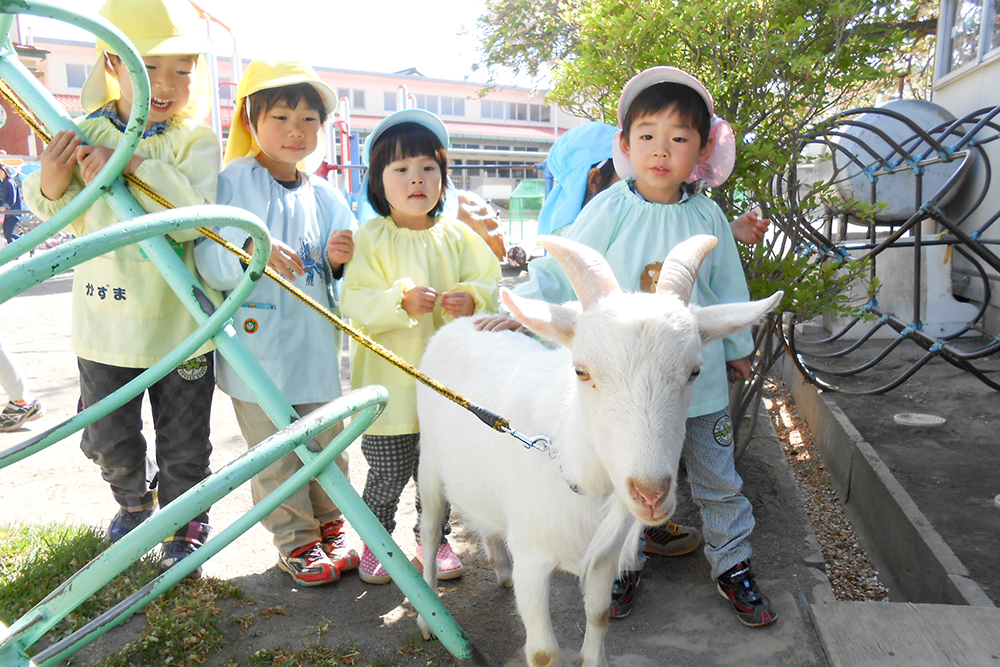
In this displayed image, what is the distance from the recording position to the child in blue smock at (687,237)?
257 centimetres

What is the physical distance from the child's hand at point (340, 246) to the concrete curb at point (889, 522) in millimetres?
2653

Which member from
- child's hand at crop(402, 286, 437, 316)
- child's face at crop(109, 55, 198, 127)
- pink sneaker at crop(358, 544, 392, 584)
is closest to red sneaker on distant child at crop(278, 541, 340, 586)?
pink sneaker at crop(358, 544, 392, 584)

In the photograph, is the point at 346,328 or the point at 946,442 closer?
the point at 346,328

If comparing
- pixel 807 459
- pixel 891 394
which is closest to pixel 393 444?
pixel 807 459

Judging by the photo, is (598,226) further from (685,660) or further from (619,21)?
(685,660)

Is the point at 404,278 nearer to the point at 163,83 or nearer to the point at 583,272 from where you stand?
the point at 583,272

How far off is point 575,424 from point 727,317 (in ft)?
1.73

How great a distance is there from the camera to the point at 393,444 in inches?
117

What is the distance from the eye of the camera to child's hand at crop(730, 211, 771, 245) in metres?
2.77

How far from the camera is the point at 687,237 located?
2.61m

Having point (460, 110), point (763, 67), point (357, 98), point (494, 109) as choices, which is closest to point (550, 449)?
point (763, 67)

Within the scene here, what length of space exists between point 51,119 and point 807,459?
14.5ft

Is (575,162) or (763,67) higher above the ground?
(763,67)

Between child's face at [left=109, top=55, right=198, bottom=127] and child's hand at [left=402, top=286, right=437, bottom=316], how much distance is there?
118cm
